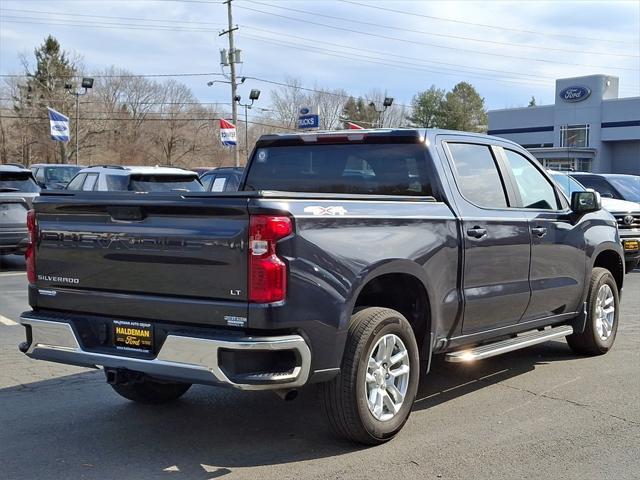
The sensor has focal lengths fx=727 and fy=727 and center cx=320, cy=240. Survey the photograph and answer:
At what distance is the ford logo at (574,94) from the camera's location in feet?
175

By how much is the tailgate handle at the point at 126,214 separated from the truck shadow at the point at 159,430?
1431mm

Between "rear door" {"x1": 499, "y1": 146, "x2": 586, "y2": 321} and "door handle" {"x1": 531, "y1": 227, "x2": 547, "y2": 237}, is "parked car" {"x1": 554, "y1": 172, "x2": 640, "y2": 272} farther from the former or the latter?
"door handle" {"x1": 531, "y1": 227, "x2": 547, "y2": 237}

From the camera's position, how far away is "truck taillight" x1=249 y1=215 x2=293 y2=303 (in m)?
3.88

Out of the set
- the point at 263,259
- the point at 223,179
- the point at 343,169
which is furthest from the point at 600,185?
the point at 263,259

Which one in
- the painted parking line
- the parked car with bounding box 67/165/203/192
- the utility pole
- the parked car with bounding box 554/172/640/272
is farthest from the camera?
the utility pole

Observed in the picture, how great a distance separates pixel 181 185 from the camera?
46.0 feet

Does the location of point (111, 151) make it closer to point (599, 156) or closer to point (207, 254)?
point (599, 156)

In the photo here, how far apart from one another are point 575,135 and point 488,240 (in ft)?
172

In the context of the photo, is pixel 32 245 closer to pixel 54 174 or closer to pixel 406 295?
pixel 406 295

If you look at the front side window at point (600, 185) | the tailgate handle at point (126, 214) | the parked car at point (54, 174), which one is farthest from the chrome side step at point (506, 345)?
the parked car at point (54, 174)

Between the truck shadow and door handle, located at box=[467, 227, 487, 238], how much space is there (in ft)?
4.37

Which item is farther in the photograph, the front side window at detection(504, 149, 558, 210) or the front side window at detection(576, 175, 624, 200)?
the front side window at detection(576, 175, 624, 200)

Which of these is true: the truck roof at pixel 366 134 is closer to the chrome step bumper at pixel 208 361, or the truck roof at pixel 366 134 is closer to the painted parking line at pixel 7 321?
the chrome step bumper at pixel 208 361

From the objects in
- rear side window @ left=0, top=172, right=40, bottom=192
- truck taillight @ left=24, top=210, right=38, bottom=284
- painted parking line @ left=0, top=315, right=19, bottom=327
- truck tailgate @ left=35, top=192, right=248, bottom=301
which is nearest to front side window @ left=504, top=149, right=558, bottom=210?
truck tailgate @ left=35, top=192, right=248, bottom=301
